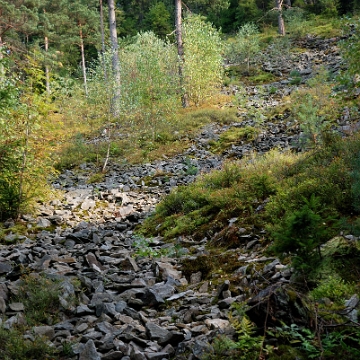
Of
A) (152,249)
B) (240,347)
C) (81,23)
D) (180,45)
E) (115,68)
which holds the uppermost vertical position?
(81,23)

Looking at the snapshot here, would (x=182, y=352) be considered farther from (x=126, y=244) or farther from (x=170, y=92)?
(x=170, y=92)

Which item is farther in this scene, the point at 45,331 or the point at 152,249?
the point at 152,249

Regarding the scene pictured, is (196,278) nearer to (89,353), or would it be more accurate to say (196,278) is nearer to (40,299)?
(40,299)

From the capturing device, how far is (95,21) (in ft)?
106

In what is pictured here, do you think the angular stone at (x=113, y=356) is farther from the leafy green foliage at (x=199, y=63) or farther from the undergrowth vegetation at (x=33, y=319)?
the leafy green foliage at (x=199, y=63)

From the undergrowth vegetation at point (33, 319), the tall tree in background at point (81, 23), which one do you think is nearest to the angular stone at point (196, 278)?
the undergrowth vegetation at point (33, 319)

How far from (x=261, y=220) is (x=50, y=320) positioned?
3.31 metres

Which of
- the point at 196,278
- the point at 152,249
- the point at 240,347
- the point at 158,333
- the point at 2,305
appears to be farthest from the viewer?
the point at 152,249

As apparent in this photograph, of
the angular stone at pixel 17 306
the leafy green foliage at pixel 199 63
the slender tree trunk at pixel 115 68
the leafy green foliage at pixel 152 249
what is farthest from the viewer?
the leafy green foliage at pixel 199 63

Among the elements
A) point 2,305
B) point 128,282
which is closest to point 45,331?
point 2,305

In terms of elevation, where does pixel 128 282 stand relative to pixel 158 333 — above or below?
below

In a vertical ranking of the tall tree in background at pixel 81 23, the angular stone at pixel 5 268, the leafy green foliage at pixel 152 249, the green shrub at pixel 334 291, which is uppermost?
the tall tree in background at pixel 81 23

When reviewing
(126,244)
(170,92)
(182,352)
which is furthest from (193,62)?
(182,352)

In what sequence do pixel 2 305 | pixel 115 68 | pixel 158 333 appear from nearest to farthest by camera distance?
pixel 158 333
pixel 2 305
pixel 115 68
